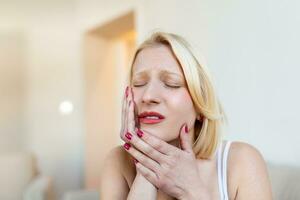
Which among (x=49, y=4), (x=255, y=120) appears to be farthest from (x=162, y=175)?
(x=49, y=4)

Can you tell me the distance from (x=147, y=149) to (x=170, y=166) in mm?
77

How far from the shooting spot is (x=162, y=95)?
3.44 ft

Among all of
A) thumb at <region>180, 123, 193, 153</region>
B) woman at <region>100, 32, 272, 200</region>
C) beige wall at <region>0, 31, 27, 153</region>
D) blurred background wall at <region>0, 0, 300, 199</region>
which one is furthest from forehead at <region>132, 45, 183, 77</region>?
beige wall at <region>0, 31, 27, 153</region>

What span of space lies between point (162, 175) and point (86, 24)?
3285mm

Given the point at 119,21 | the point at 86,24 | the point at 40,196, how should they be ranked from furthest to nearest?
the point at 86,24 → the point at 119,21 → the point at 40,196

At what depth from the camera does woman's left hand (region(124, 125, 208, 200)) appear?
1.03m

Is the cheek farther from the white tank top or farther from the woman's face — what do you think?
the white tank top

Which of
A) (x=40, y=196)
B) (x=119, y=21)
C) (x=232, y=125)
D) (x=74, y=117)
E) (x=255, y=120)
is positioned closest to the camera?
(x=255, y=120)

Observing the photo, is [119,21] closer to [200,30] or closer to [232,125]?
[200,30]

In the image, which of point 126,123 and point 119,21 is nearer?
point 126,123

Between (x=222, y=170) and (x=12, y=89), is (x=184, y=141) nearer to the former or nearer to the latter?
(x=222, y=170)

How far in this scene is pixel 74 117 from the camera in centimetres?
436

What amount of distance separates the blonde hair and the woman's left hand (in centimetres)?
→ 15

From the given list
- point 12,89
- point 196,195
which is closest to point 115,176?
point 196,195
